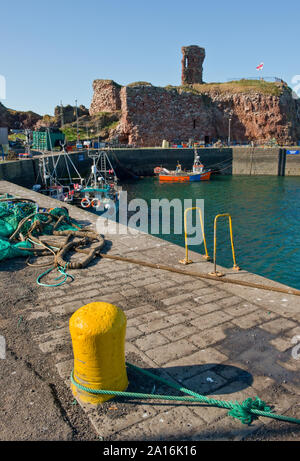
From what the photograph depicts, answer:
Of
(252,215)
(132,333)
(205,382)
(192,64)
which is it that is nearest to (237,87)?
(192,64)

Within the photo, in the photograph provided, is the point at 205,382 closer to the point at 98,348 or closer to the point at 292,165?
the point at 98,348

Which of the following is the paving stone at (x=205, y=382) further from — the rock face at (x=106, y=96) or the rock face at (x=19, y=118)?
the rock face at (x=19, y=118)

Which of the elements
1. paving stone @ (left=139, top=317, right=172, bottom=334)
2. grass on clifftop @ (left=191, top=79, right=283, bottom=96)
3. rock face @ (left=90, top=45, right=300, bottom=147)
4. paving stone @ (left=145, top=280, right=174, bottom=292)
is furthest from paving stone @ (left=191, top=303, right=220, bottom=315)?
grass on clifftop @ (left=191, top=79, right=283, bottom=96)

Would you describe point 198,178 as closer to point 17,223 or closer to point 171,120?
point 171,120

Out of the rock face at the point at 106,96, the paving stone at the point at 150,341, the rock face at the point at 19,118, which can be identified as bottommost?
the paving stone at the point at 150,341

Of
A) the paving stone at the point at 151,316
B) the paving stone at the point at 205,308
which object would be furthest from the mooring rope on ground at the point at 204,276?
the paving stone at the point at 151,316

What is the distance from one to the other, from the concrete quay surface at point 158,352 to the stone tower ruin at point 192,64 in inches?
2591

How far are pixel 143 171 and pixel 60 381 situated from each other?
142 feet

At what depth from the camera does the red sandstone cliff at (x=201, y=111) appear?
55.2 m

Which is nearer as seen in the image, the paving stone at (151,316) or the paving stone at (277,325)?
the paving stone at (277,325)

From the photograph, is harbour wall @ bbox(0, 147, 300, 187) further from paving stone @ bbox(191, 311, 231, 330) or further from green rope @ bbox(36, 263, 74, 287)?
paving stone @ bbox(191, 311, 231, 330)

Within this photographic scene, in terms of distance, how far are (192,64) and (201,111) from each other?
13.1 m

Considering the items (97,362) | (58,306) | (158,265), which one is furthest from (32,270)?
(97,362)

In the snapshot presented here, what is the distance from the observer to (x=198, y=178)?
40.0 metres
